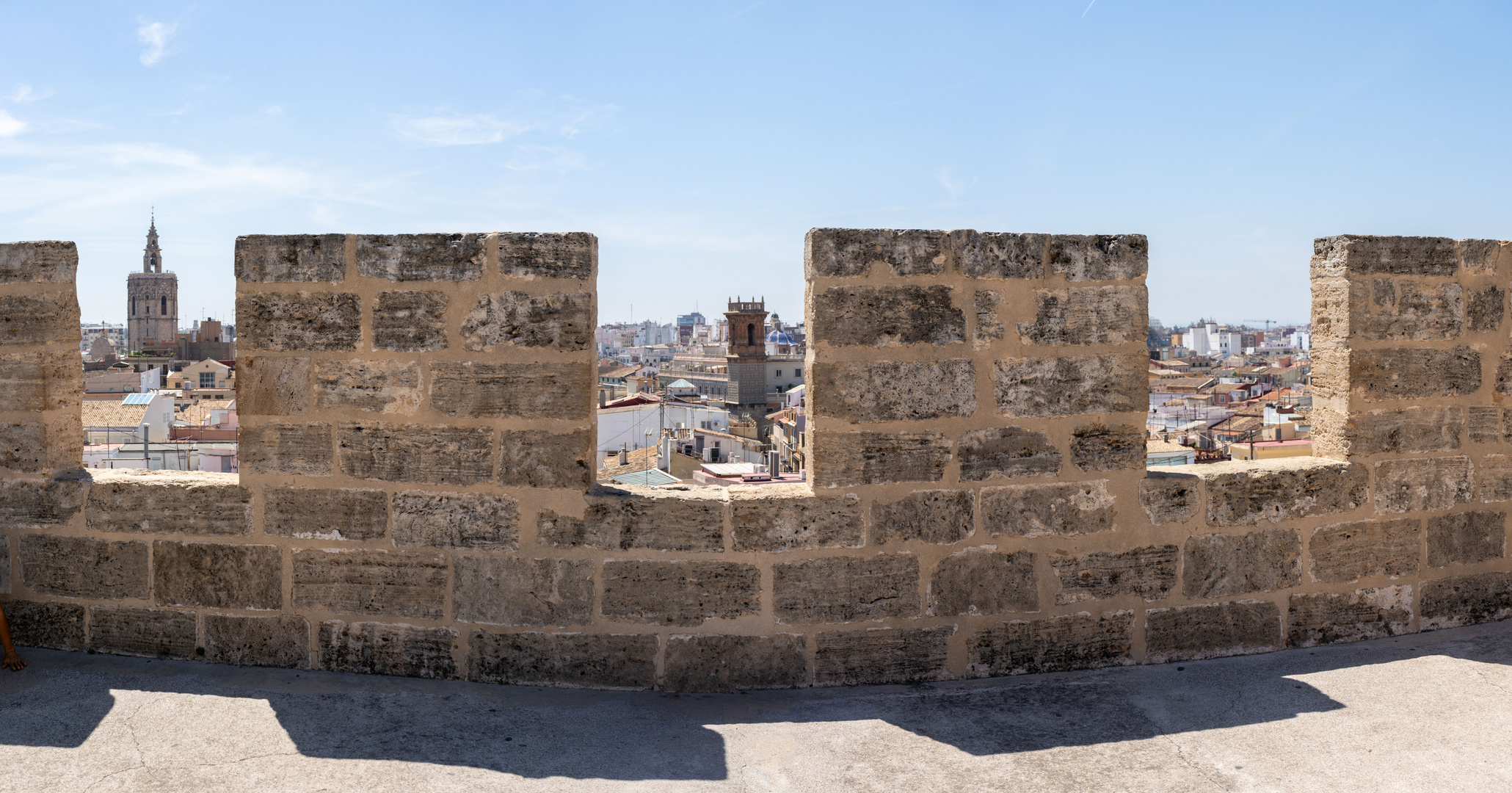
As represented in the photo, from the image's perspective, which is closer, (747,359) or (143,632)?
(143,632)

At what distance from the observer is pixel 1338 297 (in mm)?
3795

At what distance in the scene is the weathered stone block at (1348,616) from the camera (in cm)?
374

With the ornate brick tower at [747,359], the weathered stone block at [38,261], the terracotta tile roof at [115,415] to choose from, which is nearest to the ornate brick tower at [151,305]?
the ornate brick tower at [747,359]

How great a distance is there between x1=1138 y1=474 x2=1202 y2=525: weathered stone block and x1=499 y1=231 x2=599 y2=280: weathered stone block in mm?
2181

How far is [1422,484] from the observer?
12.8ft

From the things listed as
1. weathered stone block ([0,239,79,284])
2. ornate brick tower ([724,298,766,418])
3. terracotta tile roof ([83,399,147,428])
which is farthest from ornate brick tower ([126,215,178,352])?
weathered stone block ([0,239,79,284])

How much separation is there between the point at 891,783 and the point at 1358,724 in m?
1.53

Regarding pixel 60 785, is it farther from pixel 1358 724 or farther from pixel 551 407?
pixel 1358 724

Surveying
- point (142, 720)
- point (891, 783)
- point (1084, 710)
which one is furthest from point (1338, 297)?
point (142, 720)

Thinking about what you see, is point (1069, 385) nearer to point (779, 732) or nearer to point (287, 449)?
point (779, 732)

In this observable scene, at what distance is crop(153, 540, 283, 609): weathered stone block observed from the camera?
3488 millimetres

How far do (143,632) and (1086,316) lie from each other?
12.1ft

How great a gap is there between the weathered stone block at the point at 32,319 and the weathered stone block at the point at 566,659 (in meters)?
2.06

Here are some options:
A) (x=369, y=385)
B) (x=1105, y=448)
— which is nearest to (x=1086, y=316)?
(x=1105, y=448)
